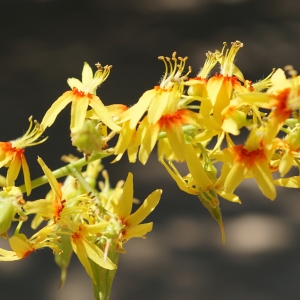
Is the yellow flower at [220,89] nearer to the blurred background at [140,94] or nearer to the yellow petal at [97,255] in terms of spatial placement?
the yellow petal at [97,255]

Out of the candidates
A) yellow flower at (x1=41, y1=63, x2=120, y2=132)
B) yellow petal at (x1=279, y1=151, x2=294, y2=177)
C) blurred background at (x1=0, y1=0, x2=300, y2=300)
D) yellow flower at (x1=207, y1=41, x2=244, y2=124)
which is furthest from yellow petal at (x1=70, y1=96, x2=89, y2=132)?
blurred background at (x1=0, y1=0, x2=300, y2=300)

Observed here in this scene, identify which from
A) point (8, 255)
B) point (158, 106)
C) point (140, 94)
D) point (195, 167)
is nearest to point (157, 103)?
point (158, 106)

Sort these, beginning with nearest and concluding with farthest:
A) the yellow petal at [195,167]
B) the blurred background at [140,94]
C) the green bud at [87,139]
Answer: the green bud at [87,139]
the yellow petal at [195,167]
the blurred background at [140,94]

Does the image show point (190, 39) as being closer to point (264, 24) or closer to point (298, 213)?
point (264, 24)

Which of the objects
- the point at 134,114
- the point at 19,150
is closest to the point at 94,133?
the point at 134,114

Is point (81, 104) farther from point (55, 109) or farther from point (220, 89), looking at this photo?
point (220, 89)

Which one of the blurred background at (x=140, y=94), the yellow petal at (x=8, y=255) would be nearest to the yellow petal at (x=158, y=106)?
the yellow petal at (x=8, y=255)

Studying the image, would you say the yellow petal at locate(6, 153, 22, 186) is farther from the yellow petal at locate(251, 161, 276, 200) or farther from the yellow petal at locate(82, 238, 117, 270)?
the yellow petal at locate(251, 161, 276, 200)
